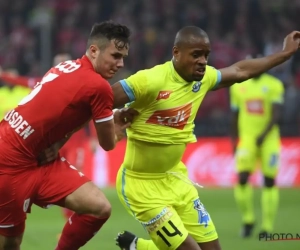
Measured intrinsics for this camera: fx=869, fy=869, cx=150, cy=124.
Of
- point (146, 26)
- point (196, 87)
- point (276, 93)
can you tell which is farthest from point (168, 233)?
point (146, 26)

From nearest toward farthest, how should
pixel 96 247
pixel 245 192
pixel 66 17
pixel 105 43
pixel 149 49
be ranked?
pixel 105 43 < pixel 96 247 < pixel 245 192 < pixel 149 49 < pixel 66 17

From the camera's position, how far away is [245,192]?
1202 cm

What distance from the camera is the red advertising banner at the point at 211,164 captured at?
17.6 meters

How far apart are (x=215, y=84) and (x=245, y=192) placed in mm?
4695

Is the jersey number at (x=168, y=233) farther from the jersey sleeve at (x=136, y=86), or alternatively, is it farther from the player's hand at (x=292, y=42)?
the player's hand at (x=292, y=42)

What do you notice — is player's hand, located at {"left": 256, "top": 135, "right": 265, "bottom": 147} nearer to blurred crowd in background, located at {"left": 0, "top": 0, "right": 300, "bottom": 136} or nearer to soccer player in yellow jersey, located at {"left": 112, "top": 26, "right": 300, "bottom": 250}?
soccer player in yellow jersey, located at {"left": 112, "top": 26, "right": 300, "bottom": 250}

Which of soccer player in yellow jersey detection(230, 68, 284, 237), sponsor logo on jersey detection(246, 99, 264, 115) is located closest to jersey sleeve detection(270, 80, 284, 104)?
soccer player in yellow jersey detection(230, 68, 284, 237)

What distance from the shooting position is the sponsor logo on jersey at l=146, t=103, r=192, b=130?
7168 millimetres

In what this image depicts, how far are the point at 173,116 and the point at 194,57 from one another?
0.52 metres

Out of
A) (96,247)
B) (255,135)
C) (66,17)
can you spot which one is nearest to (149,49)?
(66,17)

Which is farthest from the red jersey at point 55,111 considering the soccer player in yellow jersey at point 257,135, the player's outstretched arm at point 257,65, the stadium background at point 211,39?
the stadium background at point 211,39

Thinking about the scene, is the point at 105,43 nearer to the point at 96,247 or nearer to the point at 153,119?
the point at 153,119

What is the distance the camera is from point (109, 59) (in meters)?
6.67

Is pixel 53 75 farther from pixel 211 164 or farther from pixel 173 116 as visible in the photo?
pixel 211 164
